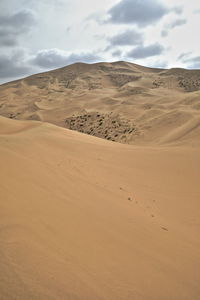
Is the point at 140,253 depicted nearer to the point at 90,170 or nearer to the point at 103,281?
the point at 103,281

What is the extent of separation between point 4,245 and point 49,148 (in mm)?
4784

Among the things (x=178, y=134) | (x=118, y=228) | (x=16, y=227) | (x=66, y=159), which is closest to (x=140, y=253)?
(x=118, y=228)

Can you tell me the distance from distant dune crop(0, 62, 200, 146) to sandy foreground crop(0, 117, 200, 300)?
7284 millimetres

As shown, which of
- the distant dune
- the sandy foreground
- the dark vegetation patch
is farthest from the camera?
the dark vegetation patch

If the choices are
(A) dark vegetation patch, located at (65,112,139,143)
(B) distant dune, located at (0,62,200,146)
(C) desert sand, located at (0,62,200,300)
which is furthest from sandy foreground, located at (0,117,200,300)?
(A) dark vegetation patch, located at (65,112,139,143)

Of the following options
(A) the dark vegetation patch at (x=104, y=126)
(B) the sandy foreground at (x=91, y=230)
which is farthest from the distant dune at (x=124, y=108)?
(B) the sandy foreground at (x=91, y=230)

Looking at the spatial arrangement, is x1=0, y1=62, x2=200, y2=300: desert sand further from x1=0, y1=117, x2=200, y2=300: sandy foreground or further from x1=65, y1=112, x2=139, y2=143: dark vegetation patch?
x1=65, y1=112, x2=139, y2=143: dark vegetation patch

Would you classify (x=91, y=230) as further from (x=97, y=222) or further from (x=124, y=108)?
(x=124, y=108)

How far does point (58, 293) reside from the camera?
2189mm

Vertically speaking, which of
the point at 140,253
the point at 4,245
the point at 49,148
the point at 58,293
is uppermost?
the point at 49,148

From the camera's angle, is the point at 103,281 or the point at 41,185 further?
the point at 41,185

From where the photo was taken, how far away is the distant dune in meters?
17.9

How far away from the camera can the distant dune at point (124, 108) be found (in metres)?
17.9

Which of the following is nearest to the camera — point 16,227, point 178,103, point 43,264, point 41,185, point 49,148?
point 43,264
